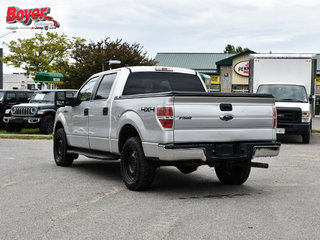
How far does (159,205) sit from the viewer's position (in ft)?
22.4

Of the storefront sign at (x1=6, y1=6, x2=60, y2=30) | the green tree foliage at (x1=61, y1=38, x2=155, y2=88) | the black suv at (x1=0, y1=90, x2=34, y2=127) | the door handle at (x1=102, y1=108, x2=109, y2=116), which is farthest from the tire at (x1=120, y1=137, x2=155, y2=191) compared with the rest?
the storefront sign at (x1=6, y1=6, x2=60, y2=30)

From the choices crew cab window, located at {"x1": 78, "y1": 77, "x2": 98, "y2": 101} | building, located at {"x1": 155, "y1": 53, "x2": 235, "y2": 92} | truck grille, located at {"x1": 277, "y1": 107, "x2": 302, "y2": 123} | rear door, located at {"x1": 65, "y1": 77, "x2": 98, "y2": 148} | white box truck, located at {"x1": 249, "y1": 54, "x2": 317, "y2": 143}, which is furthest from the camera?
building, located at {"x1": 155, "y1": 53, "x2": 235, "y2": 92}

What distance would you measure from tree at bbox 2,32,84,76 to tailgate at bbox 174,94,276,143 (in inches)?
1936

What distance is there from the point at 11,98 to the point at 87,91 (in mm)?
14979

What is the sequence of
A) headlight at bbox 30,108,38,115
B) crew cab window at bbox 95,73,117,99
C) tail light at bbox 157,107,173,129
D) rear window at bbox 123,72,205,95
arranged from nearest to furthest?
tail light at bbox 157,107,173,129
rear window at bbox 123,72,205,95
crew cab window at bbox 95,73,117,99
headlight at bbox 30,108,38,115

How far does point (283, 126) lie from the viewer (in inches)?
707

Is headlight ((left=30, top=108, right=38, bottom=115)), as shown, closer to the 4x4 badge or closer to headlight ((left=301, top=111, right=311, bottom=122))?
headlight ((left=301, top=111, right=311, bottom=122))

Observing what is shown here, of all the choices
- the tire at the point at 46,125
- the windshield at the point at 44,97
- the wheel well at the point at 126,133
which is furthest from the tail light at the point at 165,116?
the windshield at the point at 44,97

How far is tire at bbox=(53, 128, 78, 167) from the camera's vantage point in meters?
10.8

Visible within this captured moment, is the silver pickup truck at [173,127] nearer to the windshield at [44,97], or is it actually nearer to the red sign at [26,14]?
the windshield at [44,97]

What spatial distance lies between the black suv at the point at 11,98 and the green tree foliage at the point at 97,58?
17.8m

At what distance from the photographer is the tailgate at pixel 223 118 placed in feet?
23.7

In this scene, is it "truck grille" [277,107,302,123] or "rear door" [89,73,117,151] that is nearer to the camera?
"rear door" [89,73,117,151]

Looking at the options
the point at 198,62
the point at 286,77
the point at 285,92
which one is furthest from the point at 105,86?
the point at 198,62
